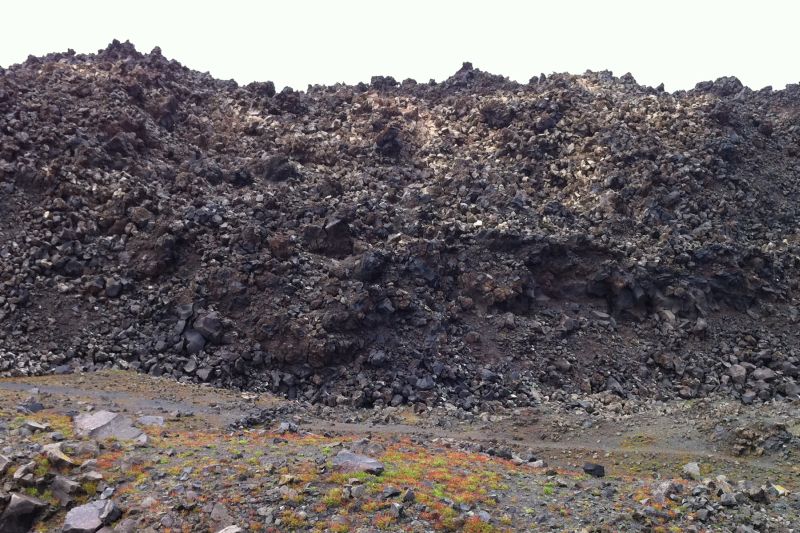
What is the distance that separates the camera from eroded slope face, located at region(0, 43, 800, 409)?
26000 millimetres

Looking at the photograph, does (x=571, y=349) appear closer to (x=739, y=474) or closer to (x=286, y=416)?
(x=739, y=474)

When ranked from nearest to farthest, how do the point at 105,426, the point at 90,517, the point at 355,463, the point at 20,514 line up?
the point at 90,517, the point at 20,514, the point at 355,463, the point at 105,426

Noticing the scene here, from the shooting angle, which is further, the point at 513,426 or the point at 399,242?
the point at 399,242

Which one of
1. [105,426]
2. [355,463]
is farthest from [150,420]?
[355,463]

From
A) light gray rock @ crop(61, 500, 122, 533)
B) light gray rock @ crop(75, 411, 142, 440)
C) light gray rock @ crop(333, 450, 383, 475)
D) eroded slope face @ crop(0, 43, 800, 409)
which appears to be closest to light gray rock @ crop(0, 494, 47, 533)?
light gray rock @ crop(61, 500, 122, 533)

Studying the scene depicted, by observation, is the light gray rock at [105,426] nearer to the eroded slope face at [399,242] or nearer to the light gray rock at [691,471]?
the eroded slope face at [399,242]

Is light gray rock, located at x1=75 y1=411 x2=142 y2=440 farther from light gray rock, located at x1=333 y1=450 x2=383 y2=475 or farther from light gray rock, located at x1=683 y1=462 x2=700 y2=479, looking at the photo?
light gray rock, located at x1=683 y1=462 x2=700 y2=479

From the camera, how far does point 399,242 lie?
30859 mm

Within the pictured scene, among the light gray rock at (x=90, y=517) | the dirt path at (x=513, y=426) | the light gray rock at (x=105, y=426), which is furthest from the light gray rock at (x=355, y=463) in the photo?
the light gray rock at (x=105, y=426)

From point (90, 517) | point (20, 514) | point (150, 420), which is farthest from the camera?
point (150, 420)

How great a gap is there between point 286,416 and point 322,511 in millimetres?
9184

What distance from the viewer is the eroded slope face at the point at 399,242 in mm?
26000

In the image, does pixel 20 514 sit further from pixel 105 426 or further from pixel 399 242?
pixel 399 242

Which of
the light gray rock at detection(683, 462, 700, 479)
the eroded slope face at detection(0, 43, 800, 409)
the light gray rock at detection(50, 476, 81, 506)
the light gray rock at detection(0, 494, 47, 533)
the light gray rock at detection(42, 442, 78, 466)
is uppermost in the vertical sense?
the eroded slope face at detection(0, 43, 800, 409)
